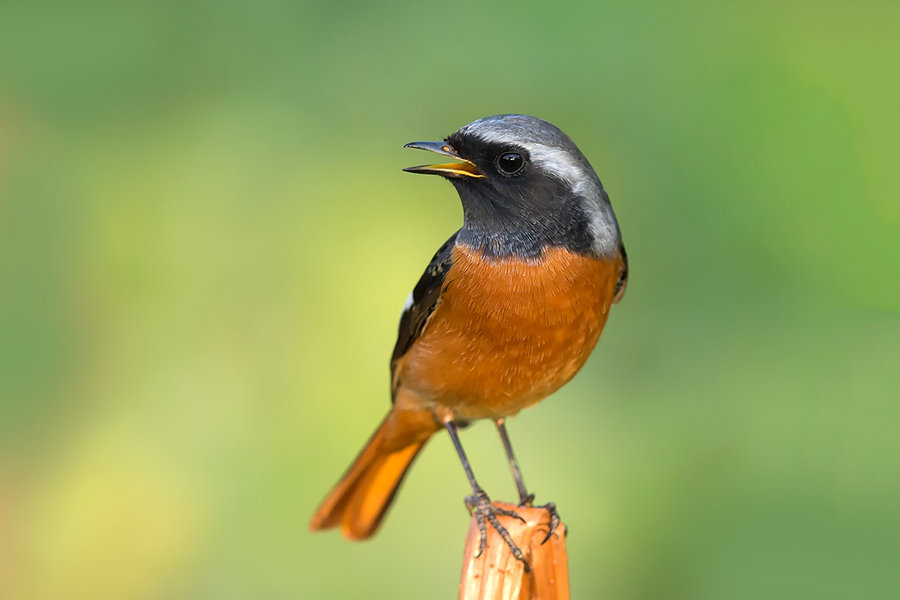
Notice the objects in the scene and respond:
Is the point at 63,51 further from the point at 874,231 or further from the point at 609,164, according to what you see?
the point at 874,231

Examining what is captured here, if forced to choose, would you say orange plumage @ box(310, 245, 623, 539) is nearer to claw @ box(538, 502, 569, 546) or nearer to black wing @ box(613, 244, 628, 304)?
black wing @ box(613, 244, 628, 304)

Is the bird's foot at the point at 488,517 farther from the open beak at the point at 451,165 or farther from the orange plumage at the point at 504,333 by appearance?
the open beak at the point at 451,165

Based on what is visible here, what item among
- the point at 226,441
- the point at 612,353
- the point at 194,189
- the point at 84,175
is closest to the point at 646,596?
the point at 612,353

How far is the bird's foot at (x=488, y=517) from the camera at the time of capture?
2.73 m

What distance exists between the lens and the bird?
9.99 ft

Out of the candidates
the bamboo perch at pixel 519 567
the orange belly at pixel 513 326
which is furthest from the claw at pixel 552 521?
the orange belly at pixel 513 326

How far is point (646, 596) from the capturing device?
466 centimetres

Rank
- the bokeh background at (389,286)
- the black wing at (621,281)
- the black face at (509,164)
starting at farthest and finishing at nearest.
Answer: the bokeh background at (389,286) → the black wing at (621,281) → the black face at (509,164)

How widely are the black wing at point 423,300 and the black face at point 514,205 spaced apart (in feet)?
0.56

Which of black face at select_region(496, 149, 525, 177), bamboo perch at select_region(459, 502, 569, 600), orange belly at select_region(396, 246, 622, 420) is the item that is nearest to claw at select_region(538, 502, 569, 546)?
bamboo perch at select_region(459, 502, 569, 600)

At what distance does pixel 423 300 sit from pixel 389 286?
1.61 m

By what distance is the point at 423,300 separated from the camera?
11.4 feet

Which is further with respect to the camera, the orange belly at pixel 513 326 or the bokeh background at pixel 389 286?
the bokeh background at pixel 389 286

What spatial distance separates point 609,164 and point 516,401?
1966 mm
